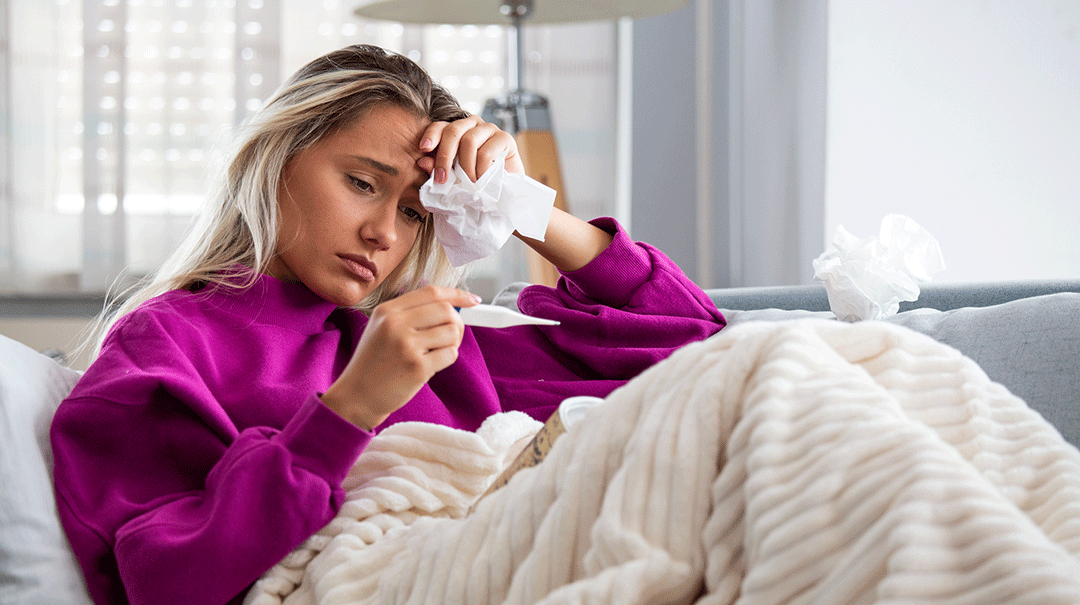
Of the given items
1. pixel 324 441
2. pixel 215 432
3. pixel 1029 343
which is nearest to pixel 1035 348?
pixel 1029 343

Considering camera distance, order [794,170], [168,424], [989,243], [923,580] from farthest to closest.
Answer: [794,170] → [989,243] → [168,424] → [923,580]

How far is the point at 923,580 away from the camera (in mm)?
379

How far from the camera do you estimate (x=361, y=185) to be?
98 centimetres

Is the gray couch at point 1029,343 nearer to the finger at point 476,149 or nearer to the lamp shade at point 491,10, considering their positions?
the finger at point 476,149

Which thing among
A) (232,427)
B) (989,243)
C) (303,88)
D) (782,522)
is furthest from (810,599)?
(989,243)

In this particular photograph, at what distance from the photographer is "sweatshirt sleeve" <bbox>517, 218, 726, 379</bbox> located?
3.89ft

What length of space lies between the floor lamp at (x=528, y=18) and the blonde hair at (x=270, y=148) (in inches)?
39.6

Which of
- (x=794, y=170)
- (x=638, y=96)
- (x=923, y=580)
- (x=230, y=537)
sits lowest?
(x=230, y=537)

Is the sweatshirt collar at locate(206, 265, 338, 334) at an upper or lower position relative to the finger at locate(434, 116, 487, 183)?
lower

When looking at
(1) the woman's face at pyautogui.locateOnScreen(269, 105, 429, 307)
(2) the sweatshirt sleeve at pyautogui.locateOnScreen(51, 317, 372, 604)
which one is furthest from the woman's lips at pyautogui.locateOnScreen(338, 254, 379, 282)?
(2) the sweatshirt sleeve at pyautogui.locateOnScreen(51, 317, 372, 604)

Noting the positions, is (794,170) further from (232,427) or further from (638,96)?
(232,427)

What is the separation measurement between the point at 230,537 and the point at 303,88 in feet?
2.06

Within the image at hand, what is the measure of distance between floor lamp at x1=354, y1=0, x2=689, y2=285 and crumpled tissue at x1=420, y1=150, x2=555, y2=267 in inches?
40.8

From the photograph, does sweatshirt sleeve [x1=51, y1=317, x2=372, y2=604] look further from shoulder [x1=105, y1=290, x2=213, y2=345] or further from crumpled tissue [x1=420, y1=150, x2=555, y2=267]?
crumpled tissue [x1=420, y1=150, x2=555, y2=267]
